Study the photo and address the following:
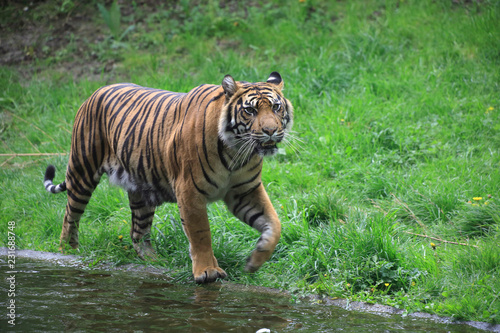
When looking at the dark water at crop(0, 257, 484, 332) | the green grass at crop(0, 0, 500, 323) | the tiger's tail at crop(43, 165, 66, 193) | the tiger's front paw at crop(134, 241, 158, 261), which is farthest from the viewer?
the tiger's tail at crop(43, 165, 66, 193)

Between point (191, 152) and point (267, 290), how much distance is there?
1.12m

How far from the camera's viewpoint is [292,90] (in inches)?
278

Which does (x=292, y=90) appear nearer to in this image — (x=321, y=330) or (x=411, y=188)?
(x=411, y=188)

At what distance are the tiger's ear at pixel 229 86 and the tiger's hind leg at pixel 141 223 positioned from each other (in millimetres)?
1420

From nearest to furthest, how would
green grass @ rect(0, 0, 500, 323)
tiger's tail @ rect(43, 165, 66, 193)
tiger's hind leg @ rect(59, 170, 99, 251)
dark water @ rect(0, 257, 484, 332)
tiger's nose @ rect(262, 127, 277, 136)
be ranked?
dark water @ rect(0, 257, 484, 332) → tiger's nose @ rect(262, 127, 277, 136) → green grass @ rect(0, 0, 500, 323) → tiger's hind leg @ rect(59, 170, 99, 251) → tiger's tail @ rect(43, 165, 66, 193)

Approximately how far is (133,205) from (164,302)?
1.39 meters

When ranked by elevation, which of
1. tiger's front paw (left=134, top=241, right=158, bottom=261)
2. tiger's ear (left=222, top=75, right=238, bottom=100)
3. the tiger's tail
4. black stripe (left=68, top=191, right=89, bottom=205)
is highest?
tiger's ear (left=222, top=75, right=238, bottom=100)

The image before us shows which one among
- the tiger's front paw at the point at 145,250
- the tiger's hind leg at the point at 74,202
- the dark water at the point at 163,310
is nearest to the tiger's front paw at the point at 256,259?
the dark water at the point at 163,310

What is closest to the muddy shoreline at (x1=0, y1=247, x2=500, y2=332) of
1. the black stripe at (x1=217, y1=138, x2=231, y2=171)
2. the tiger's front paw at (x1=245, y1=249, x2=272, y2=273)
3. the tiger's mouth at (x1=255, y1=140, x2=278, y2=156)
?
the tiger's front paw at (x1=245, y1=249, x2=272, y2=273)

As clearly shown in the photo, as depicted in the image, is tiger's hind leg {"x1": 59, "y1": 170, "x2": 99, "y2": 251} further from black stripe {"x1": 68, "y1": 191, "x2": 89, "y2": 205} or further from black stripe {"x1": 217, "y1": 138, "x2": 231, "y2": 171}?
black stripe {"x1": 217, "y1": 138, "x2": 231, "y2": 171}

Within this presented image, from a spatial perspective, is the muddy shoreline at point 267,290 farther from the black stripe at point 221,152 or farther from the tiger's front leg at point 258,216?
the black stripe at point 221,152

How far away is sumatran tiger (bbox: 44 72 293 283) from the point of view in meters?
3.71

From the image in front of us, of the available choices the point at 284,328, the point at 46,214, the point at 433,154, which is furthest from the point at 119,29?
the point at 284,328

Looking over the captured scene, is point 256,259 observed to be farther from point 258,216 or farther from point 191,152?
point 191,152
